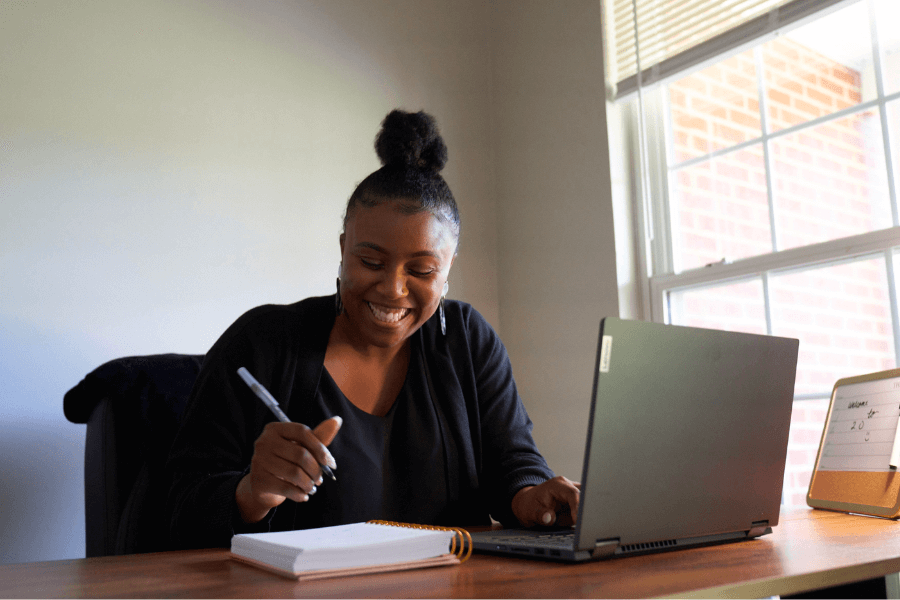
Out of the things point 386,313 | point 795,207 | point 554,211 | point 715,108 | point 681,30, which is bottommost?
point 386,313

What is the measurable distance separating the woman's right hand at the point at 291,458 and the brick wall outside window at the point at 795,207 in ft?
5.37

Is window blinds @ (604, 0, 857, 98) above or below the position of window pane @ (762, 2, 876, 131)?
above

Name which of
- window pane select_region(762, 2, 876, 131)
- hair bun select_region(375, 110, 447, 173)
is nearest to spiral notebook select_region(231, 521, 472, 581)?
hair bun select_region(375, 110, 447, 173)

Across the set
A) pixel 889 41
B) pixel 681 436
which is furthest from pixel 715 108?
pixel 681 436

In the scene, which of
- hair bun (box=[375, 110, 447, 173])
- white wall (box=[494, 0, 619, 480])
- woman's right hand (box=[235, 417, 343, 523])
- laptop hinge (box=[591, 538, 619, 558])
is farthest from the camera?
white wall (box=[494, 0, 619, 480])

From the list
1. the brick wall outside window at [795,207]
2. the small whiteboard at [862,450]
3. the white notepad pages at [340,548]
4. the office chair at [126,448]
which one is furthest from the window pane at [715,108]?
the white notepad pages at [340,548]

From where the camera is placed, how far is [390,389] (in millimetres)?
1438

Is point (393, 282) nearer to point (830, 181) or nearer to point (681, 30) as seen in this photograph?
point (830, 181)

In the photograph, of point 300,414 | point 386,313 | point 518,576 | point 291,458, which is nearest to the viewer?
point 518,576

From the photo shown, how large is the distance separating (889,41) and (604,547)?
6.08 feet

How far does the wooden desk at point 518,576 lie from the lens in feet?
2.16

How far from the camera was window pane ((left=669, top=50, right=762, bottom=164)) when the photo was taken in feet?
7.52

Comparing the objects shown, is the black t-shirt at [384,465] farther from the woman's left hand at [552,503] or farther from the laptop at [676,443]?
the laptop at [676,443]

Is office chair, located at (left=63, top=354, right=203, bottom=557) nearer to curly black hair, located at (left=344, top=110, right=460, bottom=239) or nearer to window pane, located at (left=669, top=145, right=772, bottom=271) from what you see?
curly black hair, located at (left=344, top=110, right=460, bottom=239)
